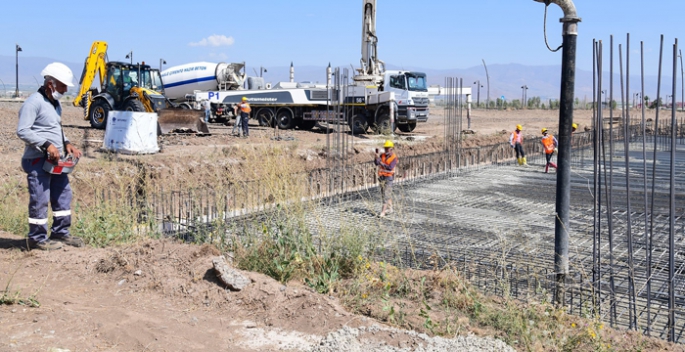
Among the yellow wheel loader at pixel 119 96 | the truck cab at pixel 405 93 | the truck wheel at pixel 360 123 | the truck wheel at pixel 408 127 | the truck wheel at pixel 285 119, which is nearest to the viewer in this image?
the yellow wheel loader at pixel 119 96

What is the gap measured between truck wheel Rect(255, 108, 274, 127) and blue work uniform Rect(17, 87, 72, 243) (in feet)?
56.0

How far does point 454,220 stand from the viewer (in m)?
8.54

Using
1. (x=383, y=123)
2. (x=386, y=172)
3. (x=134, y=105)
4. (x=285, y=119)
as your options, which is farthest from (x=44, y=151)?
(x=285, y=119)

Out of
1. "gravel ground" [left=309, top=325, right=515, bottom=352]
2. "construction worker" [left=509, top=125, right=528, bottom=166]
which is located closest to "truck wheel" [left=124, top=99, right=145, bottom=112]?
"construction worker" [left=509, top=125, right=528, bottom=166]

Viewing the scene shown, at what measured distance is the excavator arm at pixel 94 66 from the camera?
17.2 meters

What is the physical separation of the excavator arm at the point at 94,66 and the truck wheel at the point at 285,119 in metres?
6.47

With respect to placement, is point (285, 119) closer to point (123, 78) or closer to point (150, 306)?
point (123, 78)

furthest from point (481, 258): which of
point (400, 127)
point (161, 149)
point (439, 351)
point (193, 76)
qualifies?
point (193, 76)

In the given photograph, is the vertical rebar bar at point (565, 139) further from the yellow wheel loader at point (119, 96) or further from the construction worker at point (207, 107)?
the construction worker at point (207, 107)

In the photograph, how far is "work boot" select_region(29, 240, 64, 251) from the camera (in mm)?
5293

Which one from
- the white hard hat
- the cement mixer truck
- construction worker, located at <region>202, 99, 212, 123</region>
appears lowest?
the white hard hat

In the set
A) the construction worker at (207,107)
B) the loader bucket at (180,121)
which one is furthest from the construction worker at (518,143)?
the construction worker at (207,107)

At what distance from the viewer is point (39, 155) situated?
204 inches

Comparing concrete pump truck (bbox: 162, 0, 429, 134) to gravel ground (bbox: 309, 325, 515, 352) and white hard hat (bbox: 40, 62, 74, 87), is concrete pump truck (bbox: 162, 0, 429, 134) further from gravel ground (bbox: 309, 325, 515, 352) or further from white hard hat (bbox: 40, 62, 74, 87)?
gravel ground (bbox: 309, 325, 515, 352)
